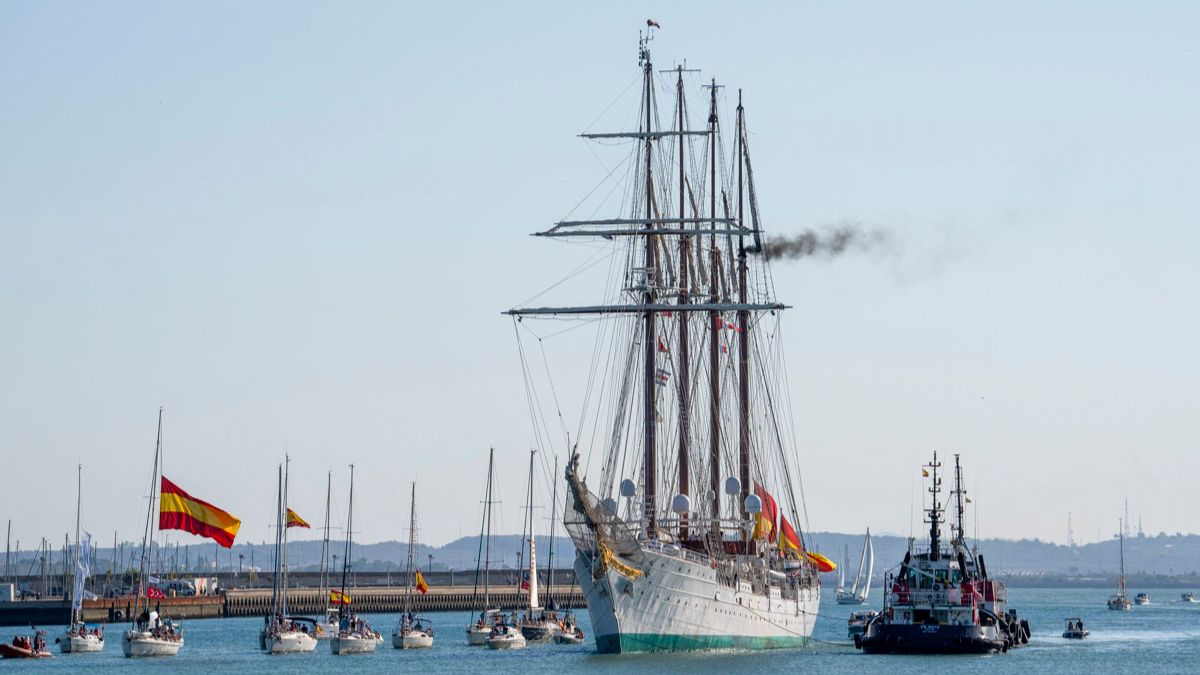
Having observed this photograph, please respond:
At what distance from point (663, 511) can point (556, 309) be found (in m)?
Answer: 12.6

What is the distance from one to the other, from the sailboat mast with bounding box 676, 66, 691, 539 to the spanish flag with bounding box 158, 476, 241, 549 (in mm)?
25812

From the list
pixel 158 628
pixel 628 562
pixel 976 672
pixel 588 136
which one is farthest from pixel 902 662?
pixel 158 628

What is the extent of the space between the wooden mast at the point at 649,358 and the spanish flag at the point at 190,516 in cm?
2558

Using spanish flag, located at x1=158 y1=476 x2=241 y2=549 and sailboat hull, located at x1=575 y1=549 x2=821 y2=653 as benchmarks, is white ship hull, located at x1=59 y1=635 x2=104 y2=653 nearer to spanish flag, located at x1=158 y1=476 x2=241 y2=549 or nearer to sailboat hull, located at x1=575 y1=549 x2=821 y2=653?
spanish flag, located at x1=158 y1=476 x2=241 y2=549

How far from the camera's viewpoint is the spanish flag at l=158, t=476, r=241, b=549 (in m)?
115

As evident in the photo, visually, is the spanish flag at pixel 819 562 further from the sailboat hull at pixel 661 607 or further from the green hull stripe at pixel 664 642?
the sailboat hull at pixel 661 607

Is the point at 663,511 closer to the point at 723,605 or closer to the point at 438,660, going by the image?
the point at 723,605

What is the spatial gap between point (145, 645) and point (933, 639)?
152 ft

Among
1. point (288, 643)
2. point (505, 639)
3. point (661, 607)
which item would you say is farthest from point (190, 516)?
point (661, 607)

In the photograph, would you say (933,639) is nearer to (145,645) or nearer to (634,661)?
(634,661)

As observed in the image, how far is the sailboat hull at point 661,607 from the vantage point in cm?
9900

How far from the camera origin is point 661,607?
100 meters

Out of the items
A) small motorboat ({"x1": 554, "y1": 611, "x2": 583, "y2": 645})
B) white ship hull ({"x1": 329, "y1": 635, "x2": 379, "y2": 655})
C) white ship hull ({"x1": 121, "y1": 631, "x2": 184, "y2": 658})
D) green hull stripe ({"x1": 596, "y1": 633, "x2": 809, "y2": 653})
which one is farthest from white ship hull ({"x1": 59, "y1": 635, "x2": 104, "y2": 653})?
green hull stripe ({"x1": 596, "y1": 633, "x2": 809, "y2": 653})

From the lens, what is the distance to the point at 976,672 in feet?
326
